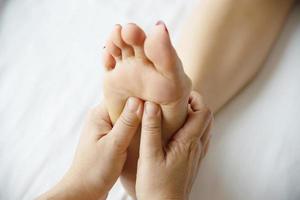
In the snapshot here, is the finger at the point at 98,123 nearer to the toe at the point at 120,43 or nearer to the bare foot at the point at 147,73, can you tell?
the bare foot at the point at 147,73

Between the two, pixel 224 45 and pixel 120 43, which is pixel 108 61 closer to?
pixel 120 43

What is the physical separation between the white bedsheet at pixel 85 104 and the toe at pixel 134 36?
291 millimetres

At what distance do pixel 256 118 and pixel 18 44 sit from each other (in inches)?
22.3

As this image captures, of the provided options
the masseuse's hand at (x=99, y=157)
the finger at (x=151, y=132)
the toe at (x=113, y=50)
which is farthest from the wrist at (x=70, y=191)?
the toe at (x=113, y=50)

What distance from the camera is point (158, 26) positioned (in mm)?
589

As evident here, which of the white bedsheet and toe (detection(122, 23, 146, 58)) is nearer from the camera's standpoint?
toe (detection(122, 23, 146, 58))

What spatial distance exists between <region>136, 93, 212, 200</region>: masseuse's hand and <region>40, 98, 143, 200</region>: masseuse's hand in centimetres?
3

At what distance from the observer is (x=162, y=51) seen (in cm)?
59

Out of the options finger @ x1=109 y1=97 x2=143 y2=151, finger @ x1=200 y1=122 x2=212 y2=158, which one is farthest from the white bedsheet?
finger @ x1=109 y1=97 x2=143 y2=151

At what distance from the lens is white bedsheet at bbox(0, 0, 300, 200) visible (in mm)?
789

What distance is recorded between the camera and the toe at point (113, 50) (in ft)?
2.15

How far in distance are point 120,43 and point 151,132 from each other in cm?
15

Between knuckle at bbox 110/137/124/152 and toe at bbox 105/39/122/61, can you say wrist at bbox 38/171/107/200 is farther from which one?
toe at bbox 105/39/122/61

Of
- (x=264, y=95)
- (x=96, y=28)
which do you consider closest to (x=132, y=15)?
(x=96, y=28)
